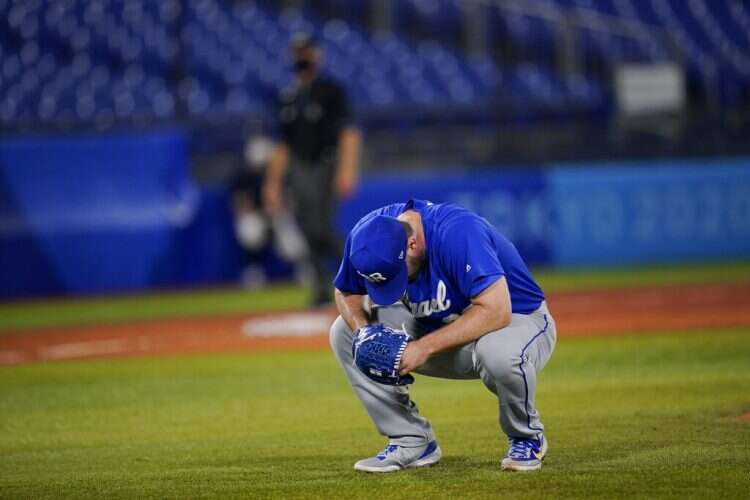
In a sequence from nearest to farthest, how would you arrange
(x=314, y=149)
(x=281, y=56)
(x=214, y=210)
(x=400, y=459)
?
(x=400, y=459) → (x=314, y=149) → (x=214, y=210) → (x=281, y=56)

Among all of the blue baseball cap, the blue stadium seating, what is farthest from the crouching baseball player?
the blue stadium seating

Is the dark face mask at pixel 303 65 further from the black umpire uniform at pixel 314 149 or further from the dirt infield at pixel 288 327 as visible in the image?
the dirt infield at pixel 288 327

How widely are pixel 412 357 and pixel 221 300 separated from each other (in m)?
10.4

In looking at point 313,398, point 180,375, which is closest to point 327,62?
point 180,375

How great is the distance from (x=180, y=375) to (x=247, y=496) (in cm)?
439

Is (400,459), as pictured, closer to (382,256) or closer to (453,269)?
(453,269)

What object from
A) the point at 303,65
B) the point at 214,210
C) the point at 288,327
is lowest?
the point at 288,327

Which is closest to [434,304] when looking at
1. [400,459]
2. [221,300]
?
[400,459]

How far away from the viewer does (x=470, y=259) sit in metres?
4.97

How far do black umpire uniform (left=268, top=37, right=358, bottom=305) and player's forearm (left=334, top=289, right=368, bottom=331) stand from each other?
21.6ft

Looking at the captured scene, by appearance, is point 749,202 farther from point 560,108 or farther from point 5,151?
point 5,151

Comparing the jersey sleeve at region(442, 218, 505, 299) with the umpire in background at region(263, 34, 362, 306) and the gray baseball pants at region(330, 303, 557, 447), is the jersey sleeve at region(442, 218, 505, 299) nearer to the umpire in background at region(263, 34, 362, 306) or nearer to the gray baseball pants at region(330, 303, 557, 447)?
the gray baseball pants at region(330, 303, 557, 447)

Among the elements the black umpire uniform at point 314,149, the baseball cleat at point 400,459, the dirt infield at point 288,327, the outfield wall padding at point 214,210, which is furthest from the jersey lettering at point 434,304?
the outfield wall padding at point 214,210

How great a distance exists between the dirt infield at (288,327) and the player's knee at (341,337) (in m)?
5.02
